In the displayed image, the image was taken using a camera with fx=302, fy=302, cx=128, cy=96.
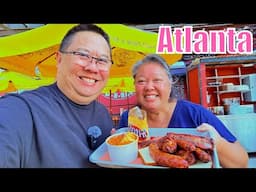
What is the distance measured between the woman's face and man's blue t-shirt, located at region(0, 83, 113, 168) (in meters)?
0.35

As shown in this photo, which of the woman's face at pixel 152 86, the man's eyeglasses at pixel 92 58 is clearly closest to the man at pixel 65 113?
the man's eyeglasses at pixel 92 58

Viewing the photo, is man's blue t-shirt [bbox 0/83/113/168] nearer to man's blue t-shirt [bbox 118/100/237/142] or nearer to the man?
the man

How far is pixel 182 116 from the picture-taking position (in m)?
2.18

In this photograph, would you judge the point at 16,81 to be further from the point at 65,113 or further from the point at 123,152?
the point at 123,152

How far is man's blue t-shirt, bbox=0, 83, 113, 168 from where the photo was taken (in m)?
1.76

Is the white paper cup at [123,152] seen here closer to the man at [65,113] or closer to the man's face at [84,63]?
the man at [65,113]

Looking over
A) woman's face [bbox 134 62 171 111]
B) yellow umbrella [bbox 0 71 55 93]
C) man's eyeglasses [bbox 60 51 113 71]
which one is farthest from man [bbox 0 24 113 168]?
woman's face [bbox 134 62 171 111]

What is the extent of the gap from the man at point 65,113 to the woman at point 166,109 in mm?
Result: 258

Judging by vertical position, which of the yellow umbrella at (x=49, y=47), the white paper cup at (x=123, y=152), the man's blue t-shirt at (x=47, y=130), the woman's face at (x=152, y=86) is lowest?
the white paper cup at (x=123, y=152)

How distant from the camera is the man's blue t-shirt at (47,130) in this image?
1760 mm

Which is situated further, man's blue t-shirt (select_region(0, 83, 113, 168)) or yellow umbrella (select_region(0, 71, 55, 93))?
yellow umbrella (select_region(0, 71, 55, 93))
